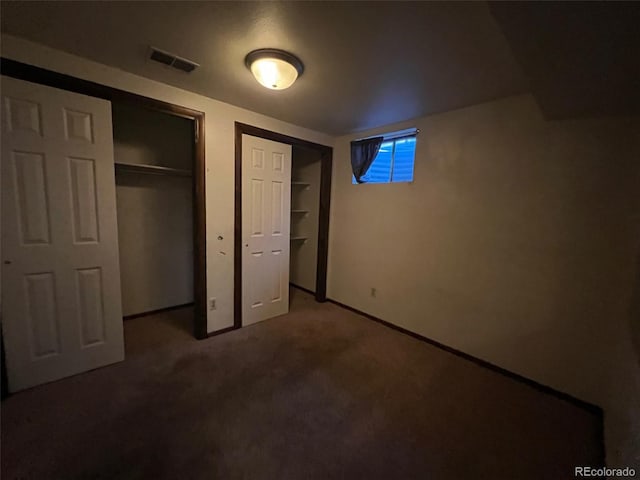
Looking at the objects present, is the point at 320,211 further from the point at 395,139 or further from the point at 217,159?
the point at 217,159

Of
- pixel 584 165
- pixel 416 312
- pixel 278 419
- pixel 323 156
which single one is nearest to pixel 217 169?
pixel 323 156

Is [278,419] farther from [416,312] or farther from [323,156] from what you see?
[323,156]

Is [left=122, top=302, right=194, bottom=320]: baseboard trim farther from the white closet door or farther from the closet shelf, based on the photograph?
the closet shelf

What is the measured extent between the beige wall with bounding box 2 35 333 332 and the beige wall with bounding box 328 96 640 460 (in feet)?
5.44

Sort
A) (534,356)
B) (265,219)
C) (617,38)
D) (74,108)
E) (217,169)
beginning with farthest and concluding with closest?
1. (265,219)
2. (217,169)
3. (534,356)
4. (74,108)
5. (617,38)

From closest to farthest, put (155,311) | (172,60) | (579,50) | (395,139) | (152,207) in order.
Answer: (579,50), (172,60), (395,139), (152,207), (155,311)

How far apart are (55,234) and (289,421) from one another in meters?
2.05

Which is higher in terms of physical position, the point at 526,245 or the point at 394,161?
the point at 394,161

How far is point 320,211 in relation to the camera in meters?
3.53

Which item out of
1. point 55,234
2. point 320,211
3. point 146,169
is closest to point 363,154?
point 320,211

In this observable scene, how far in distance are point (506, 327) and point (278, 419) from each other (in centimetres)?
196

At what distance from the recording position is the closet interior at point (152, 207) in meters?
2.79

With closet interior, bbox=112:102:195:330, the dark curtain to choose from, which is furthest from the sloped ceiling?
closet interior, bbox=112:102:195:330

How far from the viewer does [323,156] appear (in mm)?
3412
